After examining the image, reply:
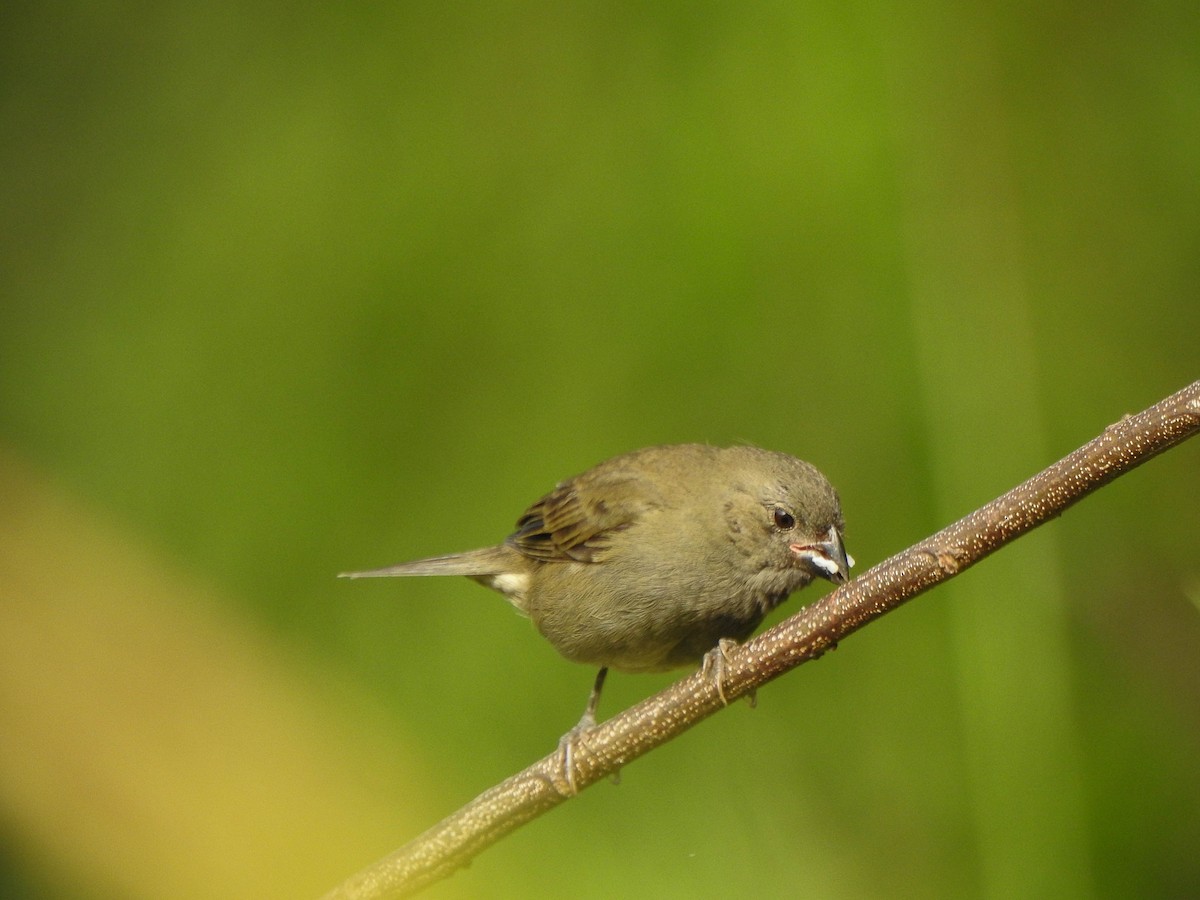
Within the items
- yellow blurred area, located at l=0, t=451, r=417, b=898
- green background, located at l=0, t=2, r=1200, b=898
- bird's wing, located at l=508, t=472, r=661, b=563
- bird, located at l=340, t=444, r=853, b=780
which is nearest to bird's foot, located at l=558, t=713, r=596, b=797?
green background, located at l=0, t=2, r=1200, b=898

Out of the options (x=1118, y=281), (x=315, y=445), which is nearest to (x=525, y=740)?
(x=315, y=445)

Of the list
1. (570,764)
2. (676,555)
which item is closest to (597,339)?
(676,555)

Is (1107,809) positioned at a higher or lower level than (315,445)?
lower

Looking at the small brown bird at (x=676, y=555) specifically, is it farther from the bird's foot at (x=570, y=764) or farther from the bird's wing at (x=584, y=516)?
the bird's foot at (x=570, y=764)

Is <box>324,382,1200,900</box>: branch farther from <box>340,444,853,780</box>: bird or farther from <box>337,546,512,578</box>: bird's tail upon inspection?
<box>337,546,512,578</box>: bird's tail

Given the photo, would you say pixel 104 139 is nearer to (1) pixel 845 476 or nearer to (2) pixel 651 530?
(2) pixel 651 530

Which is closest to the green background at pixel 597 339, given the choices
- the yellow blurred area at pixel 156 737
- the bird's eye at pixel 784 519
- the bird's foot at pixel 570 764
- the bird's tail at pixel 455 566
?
the yellow blurred area at pixel 156 737

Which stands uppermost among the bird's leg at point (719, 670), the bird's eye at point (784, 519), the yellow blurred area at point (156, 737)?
the bird's leg at point (719, 670)
